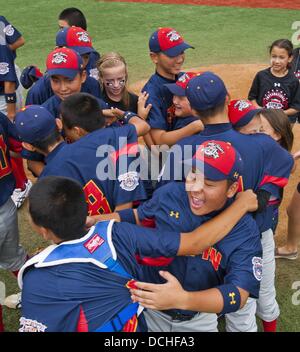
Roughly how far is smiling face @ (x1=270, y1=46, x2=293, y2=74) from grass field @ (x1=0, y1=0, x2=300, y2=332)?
154 inches

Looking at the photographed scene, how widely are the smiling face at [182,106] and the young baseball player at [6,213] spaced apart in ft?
4.42

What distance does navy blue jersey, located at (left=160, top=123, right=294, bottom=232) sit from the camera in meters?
2.69

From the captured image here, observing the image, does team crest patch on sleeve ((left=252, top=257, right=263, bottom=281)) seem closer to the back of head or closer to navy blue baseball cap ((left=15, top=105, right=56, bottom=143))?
the back of head

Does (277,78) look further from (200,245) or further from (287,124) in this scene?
(200,245)

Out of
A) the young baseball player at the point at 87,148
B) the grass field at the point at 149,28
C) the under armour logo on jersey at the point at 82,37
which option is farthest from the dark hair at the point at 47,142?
the grass field at the point at 149,28

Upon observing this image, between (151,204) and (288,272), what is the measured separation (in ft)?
7.23

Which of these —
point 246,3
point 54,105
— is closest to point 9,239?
point 54,105

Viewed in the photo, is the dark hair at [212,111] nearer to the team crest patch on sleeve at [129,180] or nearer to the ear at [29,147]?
the team crest patch on sleeve at [129,180]

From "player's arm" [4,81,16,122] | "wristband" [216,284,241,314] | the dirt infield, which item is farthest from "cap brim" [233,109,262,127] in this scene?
the dirt infield

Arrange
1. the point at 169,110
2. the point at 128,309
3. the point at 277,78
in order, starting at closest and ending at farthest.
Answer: the point at 128,309 → the point at 169,110 → the point at 277,78

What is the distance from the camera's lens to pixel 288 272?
4109mm

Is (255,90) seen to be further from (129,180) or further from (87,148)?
(87,148)

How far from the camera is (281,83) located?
5.05 m
